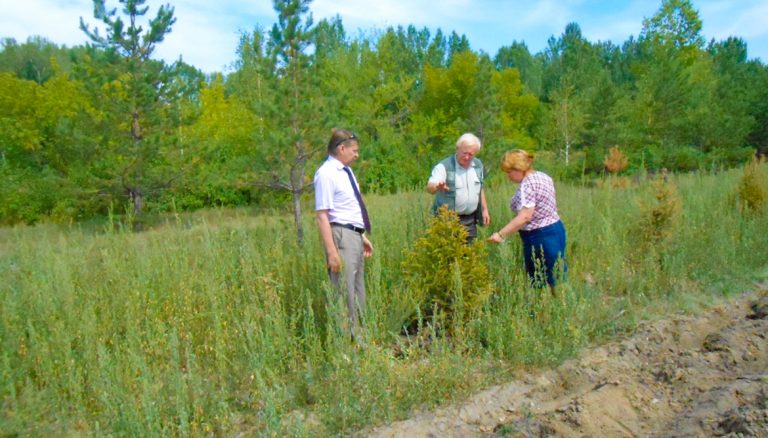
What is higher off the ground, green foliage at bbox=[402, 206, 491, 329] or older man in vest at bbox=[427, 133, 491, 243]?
older man in vest at bbox=[427, 133, 491, 243]

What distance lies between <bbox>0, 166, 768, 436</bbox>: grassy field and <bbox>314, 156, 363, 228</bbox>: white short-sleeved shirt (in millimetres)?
471

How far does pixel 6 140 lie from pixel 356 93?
43.0 feet

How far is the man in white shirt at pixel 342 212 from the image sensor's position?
4.50 meters

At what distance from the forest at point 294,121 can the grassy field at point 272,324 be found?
153cm

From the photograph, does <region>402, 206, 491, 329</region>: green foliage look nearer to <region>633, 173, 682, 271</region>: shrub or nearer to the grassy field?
the grassy field

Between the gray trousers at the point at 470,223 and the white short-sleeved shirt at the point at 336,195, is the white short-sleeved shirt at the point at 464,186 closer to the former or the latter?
the gray trousers at the point at 470,223

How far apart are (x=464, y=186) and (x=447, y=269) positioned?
0.99 meters

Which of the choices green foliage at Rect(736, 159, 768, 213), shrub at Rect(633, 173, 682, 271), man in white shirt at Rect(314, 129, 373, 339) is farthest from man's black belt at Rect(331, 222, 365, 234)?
green foliage at Rect(736, 159, 768, 213)

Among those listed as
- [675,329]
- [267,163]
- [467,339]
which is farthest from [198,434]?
[267,163]

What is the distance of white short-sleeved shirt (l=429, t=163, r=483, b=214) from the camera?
560 cm

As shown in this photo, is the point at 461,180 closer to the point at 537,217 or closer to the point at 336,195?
the point at 537,217

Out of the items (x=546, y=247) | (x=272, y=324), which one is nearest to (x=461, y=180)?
(x=546, y=247)

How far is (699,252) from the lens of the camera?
6945 mm

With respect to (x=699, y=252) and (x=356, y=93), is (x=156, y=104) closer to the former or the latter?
(x=356, y=93)
